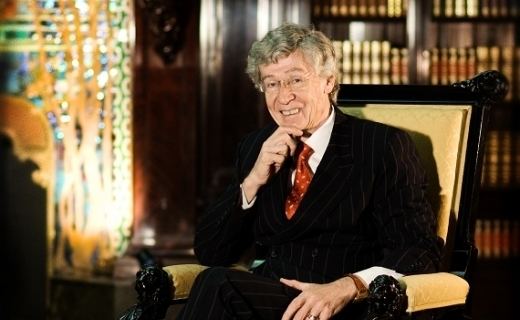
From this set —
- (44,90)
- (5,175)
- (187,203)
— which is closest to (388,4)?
(187,203)

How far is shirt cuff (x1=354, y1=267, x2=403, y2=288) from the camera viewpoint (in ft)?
8.69

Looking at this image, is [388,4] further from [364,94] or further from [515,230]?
[364,94]

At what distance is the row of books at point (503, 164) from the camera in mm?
5348

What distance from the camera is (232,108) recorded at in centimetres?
495

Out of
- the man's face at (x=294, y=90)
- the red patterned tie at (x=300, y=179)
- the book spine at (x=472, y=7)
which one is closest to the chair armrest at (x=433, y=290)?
the red patterned tie at (x=300, y=179)

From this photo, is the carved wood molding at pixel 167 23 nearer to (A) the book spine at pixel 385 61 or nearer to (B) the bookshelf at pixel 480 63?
(B) the bookshelf at pixel 480 63

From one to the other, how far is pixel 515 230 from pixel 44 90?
95.9 inches

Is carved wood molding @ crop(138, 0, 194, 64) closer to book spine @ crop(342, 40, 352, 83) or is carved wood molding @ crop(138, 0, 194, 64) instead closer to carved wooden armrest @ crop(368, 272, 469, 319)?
book spine @ crop(342, 40, 352, 83)

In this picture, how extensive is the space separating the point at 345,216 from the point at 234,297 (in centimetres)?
42

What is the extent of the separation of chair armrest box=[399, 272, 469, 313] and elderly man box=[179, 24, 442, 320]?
0.20 feet

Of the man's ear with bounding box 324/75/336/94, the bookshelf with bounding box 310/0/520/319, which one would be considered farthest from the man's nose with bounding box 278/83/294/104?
the bookshelf with bounding box 310/0/520/319

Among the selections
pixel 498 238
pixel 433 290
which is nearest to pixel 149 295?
pixel 433 290

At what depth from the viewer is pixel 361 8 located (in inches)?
211

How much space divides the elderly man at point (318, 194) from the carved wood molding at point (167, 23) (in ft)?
6.57
